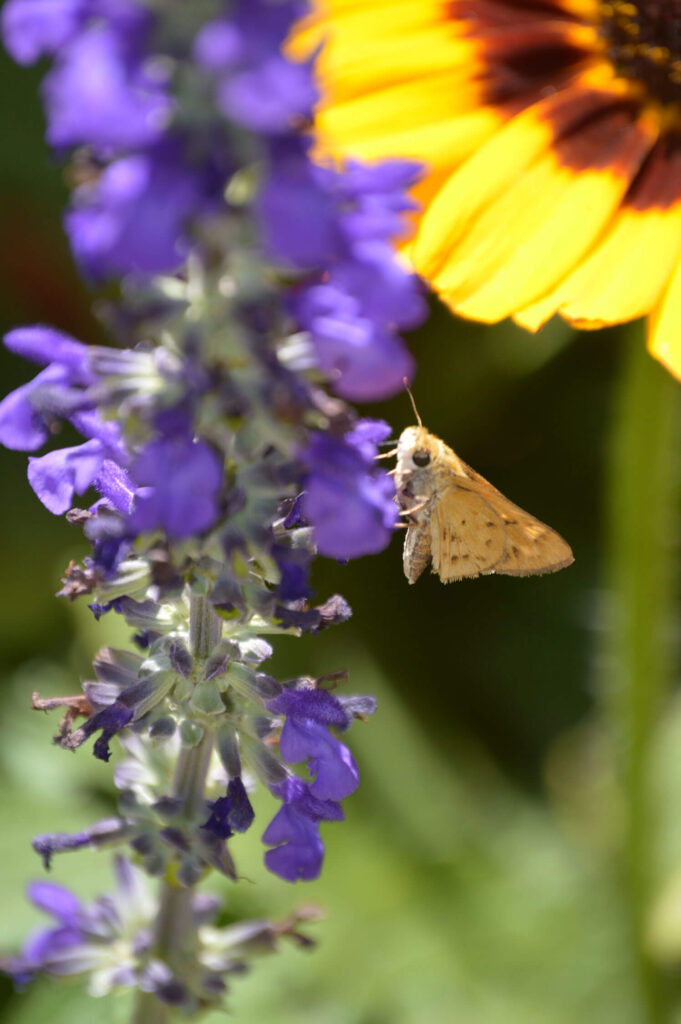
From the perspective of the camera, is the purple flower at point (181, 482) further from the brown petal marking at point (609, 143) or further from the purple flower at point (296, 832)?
the brown petal marking at point (609, 143)

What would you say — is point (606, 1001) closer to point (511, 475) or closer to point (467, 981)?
point (467, 981)

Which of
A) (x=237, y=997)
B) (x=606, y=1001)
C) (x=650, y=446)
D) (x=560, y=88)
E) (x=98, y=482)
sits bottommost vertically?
(x=606, y=1001)

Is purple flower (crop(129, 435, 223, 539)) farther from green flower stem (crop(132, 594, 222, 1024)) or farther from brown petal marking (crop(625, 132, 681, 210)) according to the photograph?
brown petal marking (crop(625, 132, 681, 210))

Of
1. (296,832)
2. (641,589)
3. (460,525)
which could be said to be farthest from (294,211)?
(641,589)

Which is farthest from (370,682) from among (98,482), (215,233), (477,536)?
(215,233)

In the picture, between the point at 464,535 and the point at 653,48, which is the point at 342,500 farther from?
the point at 653,48
